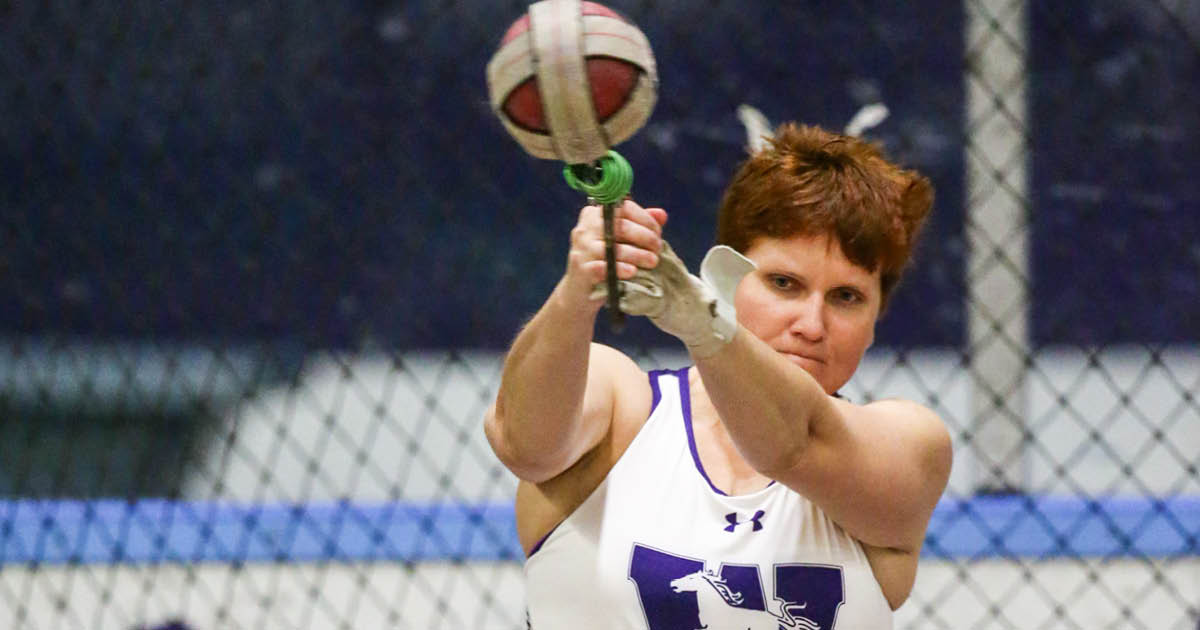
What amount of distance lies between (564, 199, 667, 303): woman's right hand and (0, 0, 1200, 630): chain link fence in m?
2.18

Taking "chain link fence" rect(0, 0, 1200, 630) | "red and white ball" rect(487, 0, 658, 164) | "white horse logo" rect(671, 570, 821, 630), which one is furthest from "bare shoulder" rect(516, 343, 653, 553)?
"chain link fence" rect(0, 0, 1200, 630)

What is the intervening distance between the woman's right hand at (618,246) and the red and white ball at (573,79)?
6cm

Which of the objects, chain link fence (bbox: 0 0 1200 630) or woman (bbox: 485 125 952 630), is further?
chain link fence (bbox: 0 0 1200 630)

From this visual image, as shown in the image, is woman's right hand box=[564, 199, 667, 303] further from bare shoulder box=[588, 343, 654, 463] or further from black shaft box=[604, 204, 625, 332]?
bare shoulder box=[588, 343, 654, 463]

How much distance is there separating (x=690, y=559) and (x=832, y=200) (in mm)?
393

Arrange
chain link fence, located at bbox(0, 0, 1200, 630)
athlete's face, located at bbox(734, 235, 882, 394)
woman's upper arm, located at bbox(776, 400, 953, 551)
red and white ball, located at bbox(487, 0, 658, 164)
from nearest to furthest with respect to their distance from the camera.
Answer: red and white ball, located at bbox(487, 0, 658, 164) → woman's upper arm, located at bbox(776, 400, 953, 551) → athlete's face, located at bbox(734, 235, 882, 394) → chain link fence, located at bbox(0, 0, 1200, 630)

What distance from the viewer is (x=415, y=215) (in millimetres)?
3430

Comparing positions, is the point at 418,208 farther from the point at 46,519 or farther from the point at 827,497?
the point at 827,497

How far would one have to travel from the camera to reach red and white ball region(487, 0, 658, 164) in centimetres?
94

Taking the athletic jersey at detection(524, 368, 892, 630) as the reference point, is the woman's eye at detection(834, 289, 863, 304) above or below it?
above

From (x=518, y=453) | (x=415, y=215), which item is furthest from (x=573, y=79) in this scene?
(x=415, y=215)

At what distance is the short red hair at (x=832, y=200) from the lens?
1323 mm

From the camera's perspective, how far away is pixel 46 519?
280 centimetres

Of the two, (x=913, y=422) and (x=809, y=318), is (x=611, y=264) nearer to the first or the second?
(x=809, y=318)
